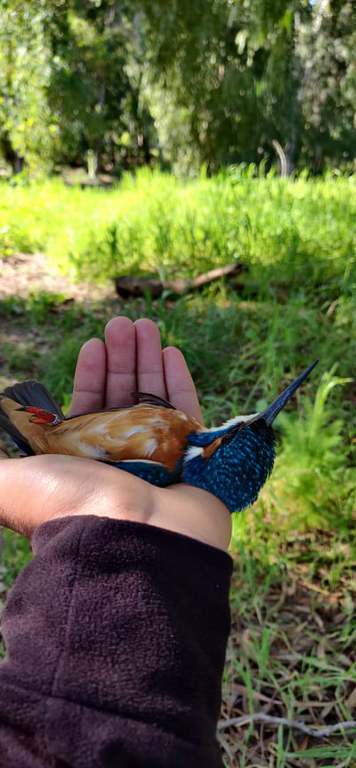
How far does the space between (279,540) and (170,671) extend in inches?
56.4

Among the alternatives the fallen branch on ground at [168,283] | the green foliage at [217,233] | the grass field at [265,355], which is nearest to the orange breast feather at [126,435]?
the grass field at [265,355]

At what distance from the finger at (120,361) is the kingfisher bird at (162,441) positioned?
160 mm

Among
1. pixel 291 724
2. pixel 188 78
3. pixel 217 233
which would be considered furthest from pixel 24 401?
pixel 188 78

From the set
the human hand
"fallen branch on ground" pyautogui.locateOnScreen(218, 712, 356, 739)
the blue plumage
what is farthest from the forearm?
"fallen branch on ground" pyautogui.locateOnScreen(218, 712, 356, 739)

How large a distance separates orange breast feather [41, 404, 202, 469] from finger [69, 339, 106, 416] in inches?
8.9

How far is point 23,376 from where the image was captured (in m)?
3.52

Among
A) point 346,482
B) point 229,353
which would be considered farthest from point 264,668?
point 229,353

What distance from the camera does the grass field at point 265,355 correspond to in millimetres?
1923

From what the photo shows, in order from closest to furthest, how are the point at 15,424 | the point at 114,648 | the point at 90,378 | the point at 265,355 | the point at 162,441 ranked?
the point at 114,648 < the point at 162,441 < the point at 15,424 < the point at 90,378 < the point at 265,355

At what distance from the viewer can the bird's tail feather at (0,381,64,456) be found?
5.59 feet

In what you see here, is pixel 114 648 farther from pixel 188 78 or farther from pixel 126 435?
pixel 188 78

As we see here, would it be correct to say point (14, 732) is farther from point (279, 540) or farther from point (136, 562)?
point (279, 540)

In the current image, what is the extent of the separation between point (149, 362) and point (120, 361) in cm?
9

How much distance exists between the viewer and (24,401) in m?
1.76
